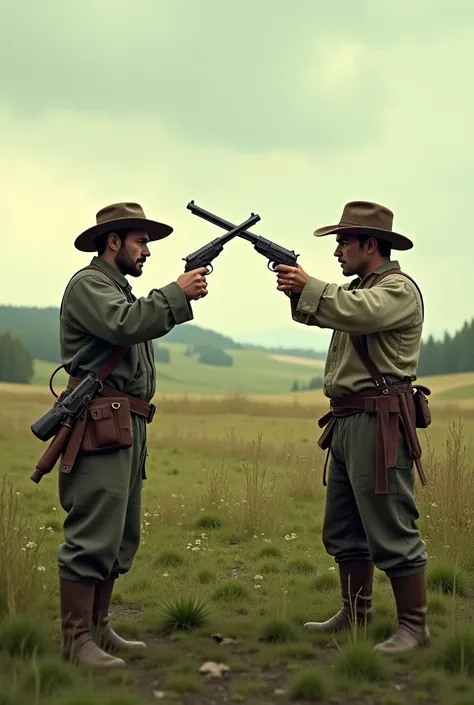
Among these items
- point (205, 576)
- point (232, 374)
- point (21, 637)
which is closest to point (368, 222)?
point (21, 637)

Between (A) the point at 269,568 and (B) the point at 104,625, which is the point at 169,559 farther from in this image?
(B) the point at 104,625

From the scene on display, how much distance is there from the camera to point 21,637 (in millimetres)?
5230

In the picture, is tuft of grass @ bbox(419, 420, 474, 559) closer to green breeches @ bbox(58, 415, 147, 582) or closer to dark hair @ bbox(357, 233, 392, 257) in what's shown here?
dark hair @ bbox(357, 233, 392, 257)

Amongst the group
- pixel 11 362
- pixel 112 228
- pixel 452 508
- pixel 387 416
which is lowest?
pixel 452 508

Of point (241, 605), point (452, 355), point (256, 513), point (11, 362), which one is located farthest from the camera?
point (11, 362)

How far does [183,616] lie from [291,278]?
8.20ft

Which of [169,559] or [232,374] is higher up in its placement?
[232,374]

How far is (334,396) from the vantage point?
595cm

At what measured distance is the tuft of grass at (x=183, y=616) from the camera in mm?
6023

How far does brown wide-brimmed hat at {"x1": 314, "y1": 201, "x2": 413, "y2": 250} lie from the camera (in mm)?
5922

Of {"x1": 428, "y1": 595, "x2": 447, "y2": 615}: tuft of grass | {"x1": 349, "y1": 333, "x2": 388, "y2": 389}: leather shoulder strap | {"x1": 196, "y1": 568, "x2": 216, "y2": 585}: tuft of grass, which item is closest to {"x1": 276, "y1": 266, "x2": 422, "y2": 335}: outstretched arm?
{"x1": 349, "y1": 333, "x2": 388, "y2": 389}: leather shoulder strap

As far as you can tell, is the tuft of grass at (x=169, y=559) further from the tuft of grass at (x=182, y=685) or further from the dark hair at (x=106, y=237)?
the dark hair at (x=106, y=237)

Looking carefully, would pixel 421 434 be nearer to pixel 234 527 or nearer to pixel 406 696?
pixel 234 527

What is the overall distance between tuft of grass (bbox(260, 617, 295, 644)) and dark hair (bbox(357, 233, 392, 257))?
267 cm
